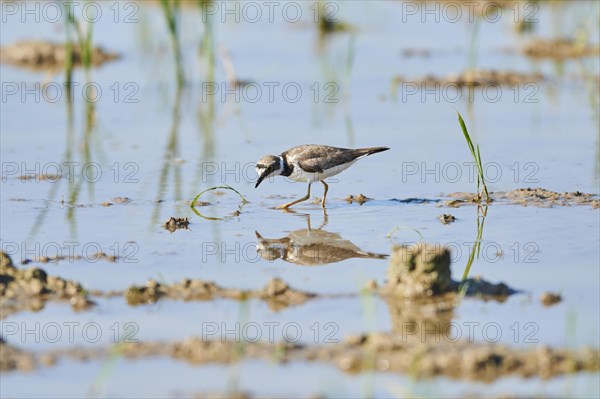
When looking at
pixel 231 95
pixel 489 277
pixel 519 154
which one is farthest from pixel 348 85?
pixel 489 277

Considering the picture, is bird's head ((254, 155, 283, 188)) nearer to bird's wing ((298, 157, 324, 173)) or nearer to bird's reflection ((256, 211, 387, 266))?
bird's wing ((298, 157, 324, 173))

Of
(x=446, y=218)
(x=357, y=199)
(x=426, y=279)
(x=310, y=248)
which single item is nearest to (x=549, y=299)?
(x=426, y=279)

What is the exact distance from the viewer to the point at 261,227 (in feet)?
32.6

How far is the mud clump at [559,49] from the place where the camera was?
1827cm

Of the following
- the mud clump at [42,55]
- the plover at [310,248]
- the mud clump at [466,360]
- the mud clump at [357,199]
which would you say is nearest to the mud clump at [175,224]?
the plover at [310,248]

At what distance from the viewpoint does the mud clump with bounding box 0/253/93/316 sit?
7.72 m

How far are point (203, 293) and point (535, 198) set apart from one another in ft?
13.3

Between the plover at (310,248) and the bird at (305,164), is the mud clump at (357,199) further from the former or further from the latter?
the plover at (310,248)

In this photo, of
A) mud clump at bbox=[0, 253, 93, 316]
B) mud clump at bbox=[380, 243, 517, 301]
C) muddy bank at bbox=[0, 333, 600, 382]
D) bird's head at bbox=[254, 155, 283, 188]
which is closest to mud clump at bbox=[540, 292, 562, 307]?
mud clump at bbox=[380, 243, 517, 301]

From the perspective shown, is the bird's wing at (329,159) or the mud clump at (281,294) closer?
the mud clump at (281,294)

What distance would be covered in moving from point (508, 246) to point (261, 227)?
2.15 m

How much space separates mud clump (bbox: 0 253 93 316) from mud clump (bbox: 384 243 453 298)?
2090 millimetres

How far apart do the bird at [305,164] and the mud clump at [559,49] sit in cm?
833

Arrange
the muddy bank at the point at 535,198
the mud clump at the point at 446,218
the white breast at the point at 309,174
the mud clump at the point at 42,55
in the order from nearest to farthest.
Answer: the mud clump at the point at 446,218 < the muddy bank at the point at 535,198 < the white breast at the point at 309,174 < the mud clump at the point at 42,55
